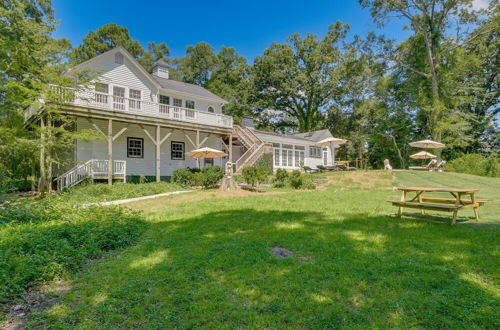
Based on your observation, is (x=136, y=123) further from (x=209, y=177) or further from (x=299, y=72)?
(x=299, y=72)

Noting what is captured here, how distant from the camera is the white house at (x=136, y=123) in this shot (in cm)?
1442

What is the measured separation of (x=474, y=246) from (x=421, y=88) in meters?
26.6

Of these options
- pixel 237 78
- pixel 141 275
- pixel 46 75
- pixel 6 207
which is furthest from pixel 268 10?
pixel 141 275

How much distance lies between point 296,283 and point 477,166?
79.5 ft

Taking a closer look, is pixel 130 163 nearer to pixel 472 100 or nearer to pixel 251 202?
pixel 251 202

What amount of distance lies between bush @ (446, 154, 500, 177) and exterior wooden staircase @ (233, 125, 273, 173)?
14.9 m

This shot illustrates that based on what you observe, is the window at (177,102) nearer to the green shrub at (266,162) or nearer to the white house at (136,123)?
the white house at (136,123)

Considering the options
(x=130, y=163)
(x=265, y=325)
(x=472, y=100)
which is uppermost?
(x=472, y=100)

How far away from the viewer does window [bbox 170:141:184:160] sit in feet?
65.4

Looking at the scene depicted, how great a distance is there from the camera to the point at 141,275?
12.6ft

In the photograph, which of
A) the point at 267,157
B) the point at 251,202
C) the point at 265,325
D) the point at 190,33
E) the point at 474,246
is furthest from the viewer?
the point at 190,33

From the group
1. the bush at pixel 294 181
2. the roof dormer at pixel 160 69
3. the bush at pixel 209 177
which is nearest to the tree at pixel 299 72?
the roof dormer at pixel 160 69

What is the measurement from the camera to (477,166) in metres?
21.1

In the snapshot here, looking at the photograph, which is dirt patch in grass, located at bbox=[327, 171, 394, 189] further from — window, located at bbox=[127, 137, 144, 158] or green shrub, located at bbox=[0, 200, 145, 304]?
window, located at bbox=[127, 137, 144, 158]
